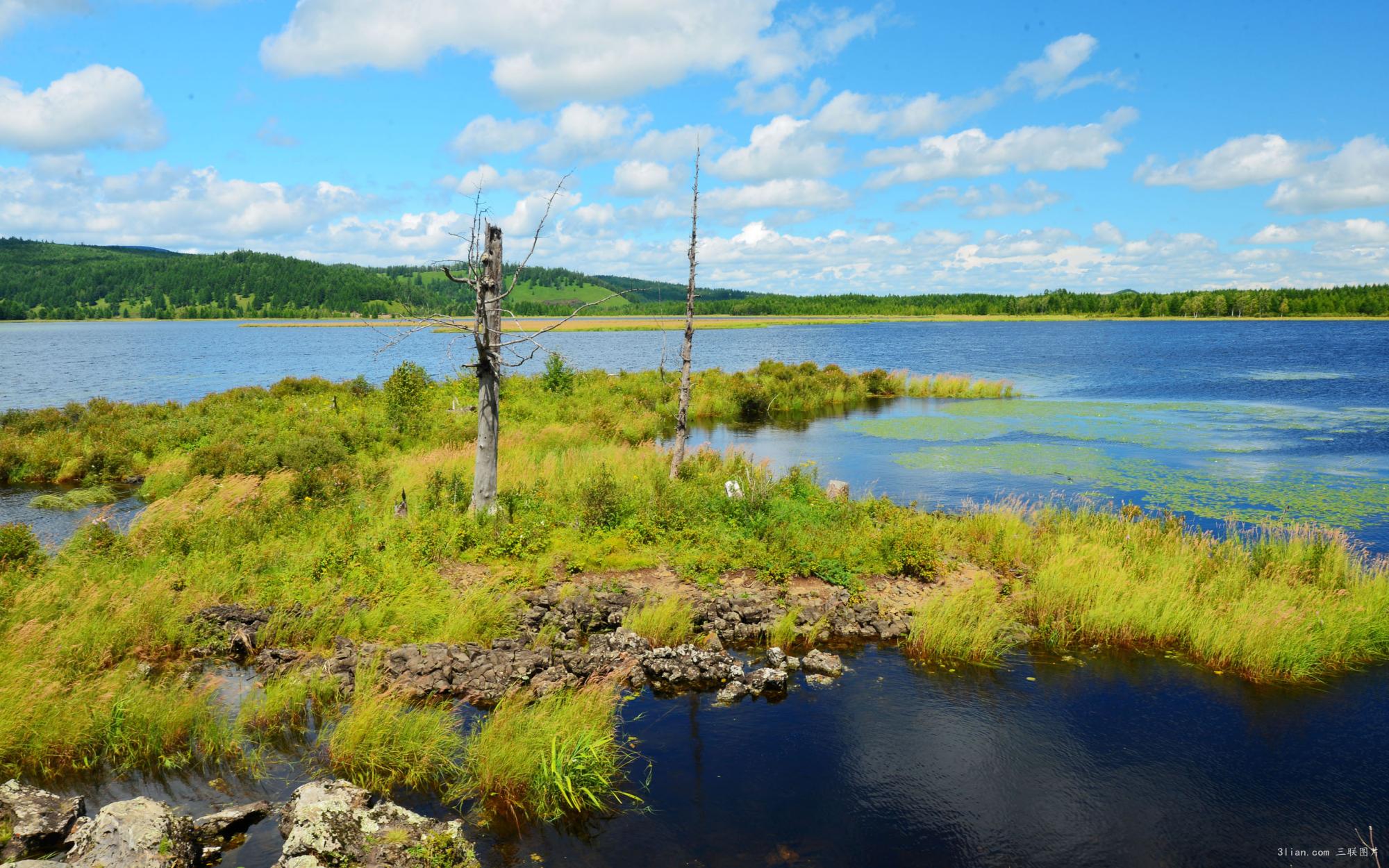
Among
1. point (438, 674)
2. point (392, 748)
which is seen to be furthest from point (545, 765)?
point (438, 674)

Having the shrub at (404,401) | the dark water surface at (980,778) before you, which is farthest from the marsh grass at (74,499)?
the dark water surface at (980,778)

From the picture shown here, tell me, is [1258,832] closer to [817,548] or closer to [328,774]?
[817,548]

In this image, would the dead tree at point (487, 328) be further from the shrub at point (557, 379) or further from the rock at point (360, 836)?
the shrub at point (557, 379)

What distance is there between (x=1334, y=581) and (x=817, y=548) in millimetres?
9990

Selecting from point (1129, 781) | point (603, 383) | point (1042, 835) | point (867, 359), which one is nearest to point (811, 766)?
point (1042, 835)

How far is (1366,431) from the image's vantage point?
116ft

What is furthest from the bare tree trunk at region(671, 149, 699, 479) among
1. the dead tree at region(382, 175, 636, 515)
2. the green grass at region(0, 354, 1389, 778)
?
the dead tree at region(382, 175, 636, 515)

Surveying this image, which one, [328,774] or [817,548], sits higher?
[817,548]

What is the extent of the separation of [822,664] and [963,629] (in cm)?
274

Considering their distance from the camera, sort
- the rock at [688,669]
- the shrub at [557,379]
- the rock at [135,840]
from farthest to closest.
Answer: the shrub at [557,379], the rock at [688,669], the rock at [135,840]

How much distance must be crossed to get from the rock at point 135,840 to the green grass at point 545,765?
9.42 feet

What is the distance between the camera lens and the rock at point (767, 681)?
11.5m

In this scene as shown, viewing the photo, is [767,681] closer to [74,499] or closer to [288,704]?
[288,704]

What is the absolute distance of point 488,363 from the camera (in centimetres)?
1555
